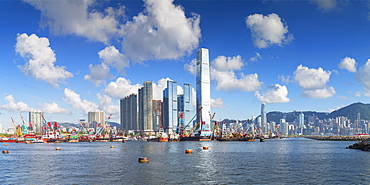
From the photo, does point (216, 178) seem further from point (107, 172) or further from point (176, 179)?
point (107, 172)

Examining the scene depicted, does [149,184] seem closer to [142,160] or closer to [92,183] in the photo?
[92,183]

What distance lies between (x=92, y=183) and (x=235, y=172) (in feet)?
88.0

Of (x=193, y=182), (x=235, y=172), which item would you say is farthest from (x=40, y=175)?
(x=235, y=172)

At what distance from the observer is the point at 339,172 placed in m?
60.1

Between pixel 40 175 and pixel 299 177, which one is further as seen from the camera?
pixel 40 175

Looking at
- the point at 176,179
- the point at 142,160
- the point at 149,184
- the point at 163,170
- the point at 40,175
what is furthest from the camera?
the point at 142,160

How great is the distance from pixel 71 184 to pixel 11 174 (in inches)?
776

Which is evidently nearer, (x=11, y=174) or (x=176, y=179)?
(x=176, y=179)

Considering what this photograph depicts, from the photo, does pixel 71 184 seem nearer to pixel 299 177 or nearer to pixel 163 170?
pixel 163 170

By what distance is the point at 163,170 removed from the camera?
209ft

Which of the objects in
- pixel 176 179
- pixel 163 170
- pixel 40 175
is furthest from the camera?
pixel 163 170

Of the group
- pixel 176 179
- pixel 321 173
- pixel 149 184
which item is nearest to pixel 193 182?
pixel 176 179

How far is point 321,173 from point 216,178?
2055 cm

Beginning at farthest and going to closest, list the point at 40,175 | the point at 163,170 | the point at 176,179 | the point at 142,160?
the point at 142,160 < the point at 163,170 < the point at 40,175 < the point at 176,179
